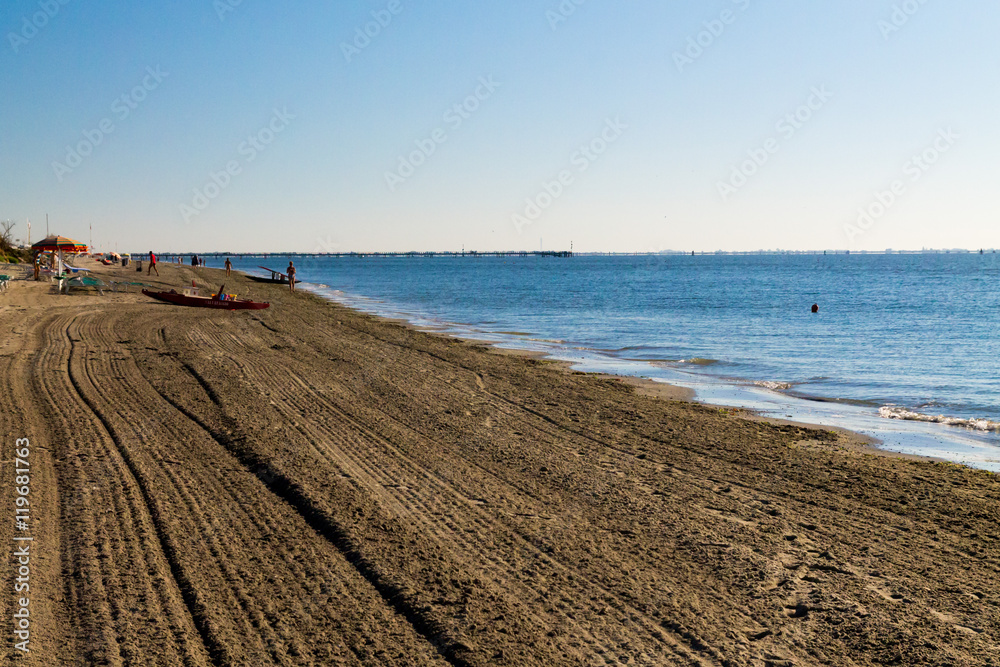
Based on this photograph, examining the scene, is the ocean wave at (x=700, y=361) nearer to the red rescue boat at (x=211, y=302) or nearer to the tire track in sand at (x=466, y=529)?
the tire track in sand at (x=466, y=529)

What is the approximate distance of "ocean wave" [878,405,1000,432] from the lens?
12430mm

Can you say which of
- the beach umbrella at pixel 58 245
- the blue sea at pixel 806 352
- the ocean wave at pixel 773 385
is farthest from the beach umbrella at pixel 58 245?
the ocean wave at pixel 773 385

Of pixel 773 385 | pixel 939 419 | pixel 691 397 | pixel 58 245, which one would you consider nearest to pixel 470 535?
pixel 691 397

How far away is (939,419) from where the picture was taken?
13000 millimetres

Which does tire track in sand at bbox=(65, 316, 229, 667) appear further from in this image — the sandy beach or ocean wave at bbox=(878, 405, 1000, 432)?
ocean wave at bbox=(878, 405, 1000, 432)

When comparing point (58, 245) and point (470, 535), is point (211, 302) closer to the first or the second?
point (58, 245)

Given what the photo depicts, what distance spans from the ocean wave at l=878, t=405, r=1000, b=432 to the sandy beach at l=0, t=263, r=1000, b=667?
9.41ft

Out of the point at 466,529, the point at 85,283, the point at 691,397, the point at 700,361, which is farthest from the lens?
the point at 85,283

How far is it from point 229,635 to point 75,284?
32526 millimetres

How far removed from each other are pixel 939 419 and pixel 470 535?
10.3m

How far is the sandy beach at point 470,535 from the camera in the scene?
4.72 m

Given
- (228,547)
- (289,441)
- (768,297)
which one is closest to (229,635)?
(228,547)

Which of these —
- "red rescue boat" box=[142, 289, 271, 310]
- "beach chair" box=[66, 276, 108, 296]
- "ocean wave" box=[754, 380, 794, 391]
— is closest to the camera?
"ocean wave" box=[754, 380, 794, 391]

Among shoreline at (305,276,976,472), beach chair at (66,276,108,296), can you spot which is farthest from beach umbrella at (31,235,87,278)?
shoreline at (305,276,976,472)
